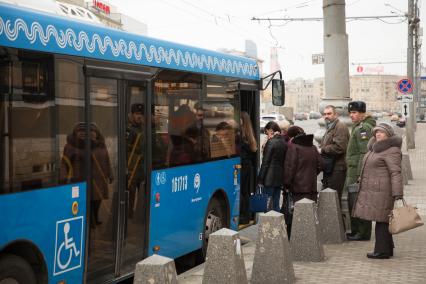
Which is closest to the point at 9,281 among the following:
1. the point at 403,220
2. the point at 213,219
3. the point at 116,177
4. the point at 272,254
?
the point at 116,177

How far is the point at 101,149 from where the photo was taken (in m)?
6.91

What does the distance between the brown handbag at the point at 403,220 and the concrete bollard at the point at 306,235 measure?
90 cm

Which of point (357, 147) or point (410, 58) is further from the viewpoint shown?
point (410, 58)

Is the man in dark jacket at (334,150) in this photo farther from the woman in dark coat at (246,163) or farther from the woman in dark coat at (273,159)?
the woman in dark coat at (246,163)

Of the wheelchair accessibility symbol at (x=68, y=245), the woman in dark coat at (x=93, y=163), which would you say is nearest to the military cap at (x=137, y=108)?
the woman in dark coat at (x=93, y=163)

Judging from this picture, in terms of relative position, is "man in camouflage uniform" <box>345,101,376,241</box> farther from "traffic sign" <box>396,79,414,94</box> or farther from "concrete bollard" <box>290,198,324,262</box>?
"traffic sign" <box>396,79,414,94</box>

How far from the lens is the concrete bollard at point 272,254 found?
7.86 metres

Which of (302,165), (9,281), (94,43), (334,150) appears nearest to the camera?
(9,281)

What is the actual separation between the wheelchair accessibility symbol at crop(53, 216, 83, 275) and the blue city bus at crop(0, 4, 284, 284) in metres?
0.01

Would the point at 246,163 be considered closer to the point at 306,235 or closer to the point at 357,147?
the point at 357,147

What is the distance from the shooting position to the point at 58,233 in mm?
6164

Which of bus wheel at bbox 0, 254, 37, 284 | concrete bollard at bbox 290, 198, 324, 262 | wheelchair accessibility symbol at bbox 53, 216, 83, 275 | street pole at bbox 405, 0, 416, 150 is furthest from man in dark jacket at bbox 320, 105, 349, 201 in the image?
street pole at bbox 405, 0, 416, 150

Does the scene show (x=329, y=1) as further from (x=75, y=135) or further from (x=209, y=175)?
(x=75, y=135)

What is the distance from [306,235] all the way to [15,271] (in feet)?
14.7
